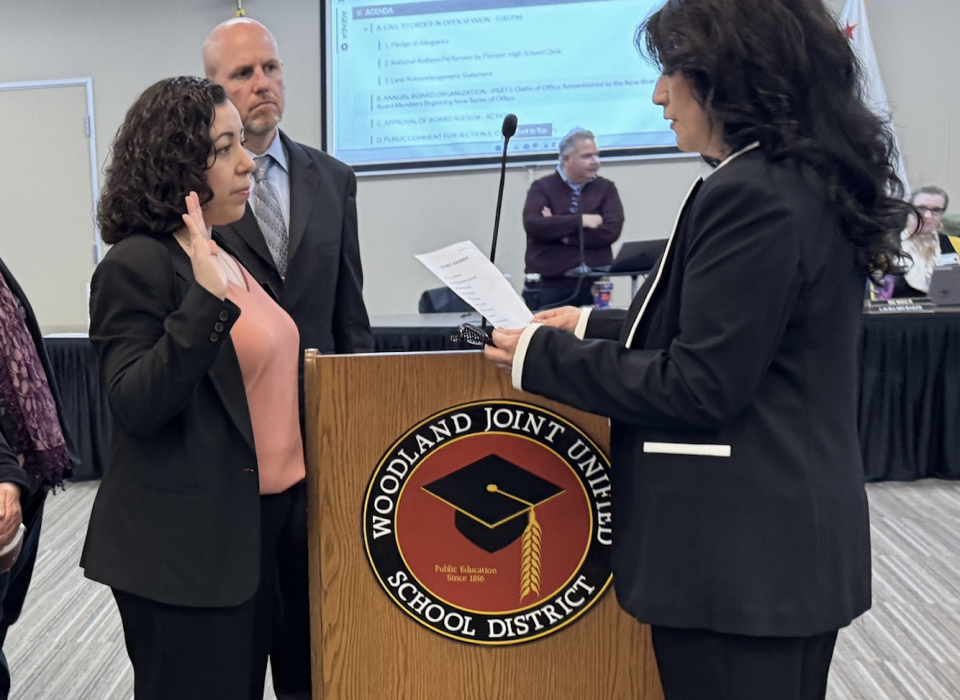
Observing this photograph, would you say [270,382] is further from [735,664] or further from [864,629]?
[864,629]

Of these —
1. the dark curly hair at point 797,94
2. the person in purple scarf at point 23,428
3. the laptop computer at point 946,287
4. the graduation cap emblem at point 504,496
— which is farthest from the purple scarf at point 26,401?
the laptop computer at point 946,287

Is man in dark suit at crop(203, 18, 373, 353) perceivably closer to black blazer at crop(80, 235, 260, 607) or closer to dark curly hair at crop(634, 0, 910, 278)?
black blazer at crop(80, 235, 260, 607)

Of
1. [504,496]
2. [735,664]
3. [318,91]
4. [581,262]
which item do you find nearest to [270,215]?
[504,496]

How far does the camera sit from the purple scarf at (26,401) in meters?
1.56

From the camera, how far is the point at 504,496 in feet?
4.34

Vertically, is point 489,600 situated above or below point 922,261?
below

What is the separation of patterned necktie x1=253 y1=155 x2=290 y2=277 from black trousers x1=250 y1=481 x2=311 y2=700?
0.52m

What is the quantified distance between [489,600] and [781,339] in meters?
0.58

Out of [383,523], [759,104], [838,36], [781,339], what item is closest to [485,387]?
[383,523]

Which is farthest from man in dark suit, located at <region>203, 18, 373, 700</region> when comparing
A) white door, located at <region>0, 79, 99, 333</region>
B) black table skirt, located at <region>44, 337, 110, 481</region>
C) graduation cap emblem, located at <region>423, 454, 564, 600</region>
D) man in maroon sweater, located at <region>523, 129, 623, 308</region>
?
white door, located at <region>0, 79, 99, 333</region>

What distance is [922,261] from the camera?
15.2 ft

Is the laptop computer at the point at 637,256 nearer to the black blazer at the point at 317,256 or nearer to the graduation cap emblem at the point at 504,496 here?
the black blazer at the point at 317,256

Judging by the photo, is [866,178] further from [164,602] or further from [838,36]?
[164,602]

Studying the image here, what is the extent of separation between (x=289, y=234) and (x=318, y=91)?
15.5 feet
